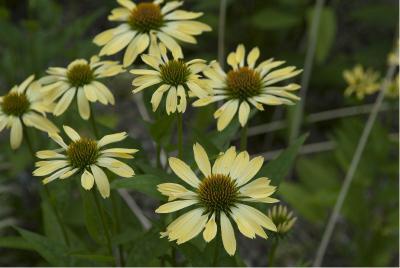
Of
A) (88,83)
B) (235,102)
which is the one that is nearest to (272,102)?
(235,102)

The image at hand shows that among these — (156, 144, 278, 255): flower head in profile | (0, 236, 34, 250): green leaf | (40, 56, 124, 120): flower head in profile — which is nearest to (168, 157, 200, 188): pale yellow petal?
(156, 144, 278, 255): flower head in profile

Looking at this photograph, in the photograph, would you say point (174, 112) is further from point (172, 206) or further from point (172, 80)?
point (172, 206)

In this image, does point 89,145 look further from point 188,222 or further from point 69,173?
point 188,222

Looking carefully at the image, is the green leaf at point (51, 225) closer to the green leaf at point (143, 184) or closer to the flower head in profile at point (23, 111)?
the flower head in profile at point (23, 111)

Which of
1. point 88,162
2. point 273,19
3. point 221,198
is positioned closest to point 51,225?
point 88,162

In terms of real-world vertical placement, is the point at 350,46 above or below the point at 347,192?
above

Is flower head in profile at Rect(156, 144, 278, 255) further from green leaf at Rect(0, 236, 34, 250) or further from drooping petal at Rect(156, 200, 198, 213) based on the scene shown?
green leaf at Rect(0, 236, 34, 250)

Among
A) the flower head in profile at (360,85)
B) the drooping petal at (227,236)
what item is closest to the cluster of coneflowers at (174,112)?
the drooping petal at (227,236)
